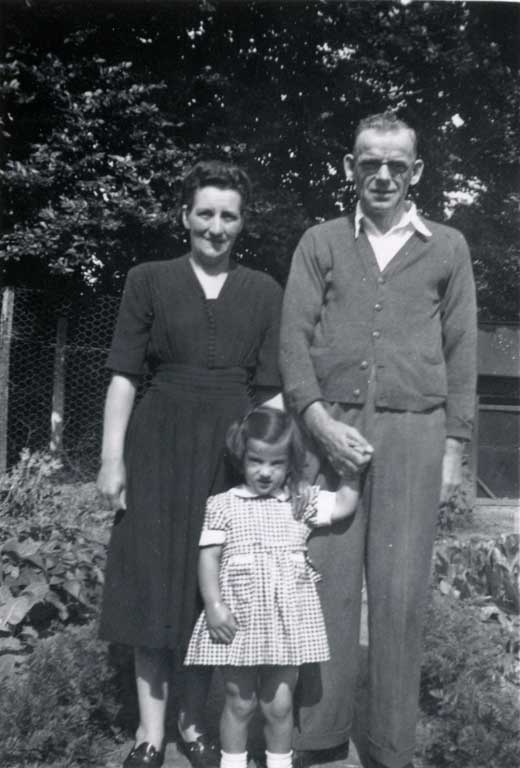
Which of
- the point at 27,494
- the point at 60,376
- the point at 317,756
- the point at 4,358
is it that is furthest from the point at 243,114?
the point at 317,756

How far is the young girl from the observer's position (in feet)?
8.02

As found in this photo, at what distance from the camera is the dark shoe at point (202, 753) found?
104 inches

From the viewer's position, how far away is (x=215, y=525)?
2.50 metres

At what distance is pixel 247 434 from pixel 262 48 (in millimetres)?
7209

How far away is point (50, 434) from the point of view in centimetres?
837

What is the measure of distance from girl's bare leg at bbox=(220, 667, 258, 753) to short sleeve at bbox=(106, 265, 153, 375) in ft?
3.35

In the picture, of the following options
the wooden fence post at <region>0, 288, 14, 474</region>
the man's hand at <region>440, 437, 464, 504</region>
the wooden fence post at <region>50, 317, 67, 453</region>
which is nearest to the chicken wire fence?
the wooden fence post at <region>50, 317, 67, 453</region>

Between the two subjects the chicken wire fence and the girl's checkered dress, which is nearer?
the girl's checkered dress

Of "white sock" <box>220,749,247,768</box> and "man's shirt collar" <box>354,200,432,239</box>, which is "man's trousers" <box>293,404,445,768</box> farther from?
"man's shirt collar" <box>354,200,432,239</box>

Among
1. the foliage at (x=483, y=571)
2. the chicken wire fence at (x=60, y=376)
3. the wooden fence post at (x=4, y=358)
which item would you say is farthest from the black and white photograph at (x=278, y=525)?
the chicken wire fence at (x=60, y=376)

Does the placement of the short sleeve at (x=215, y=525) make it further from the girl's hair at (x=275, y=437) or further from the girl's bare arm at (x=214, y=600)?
the girl's hair at (x=275, y=437)

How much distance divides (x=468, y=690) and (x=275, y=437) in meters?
1.29

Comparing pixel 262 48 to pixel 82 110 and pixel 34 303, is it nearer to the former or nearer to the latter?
pixel 82 110

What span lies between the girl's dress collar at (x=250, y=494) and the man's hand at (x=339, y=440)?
19cm
